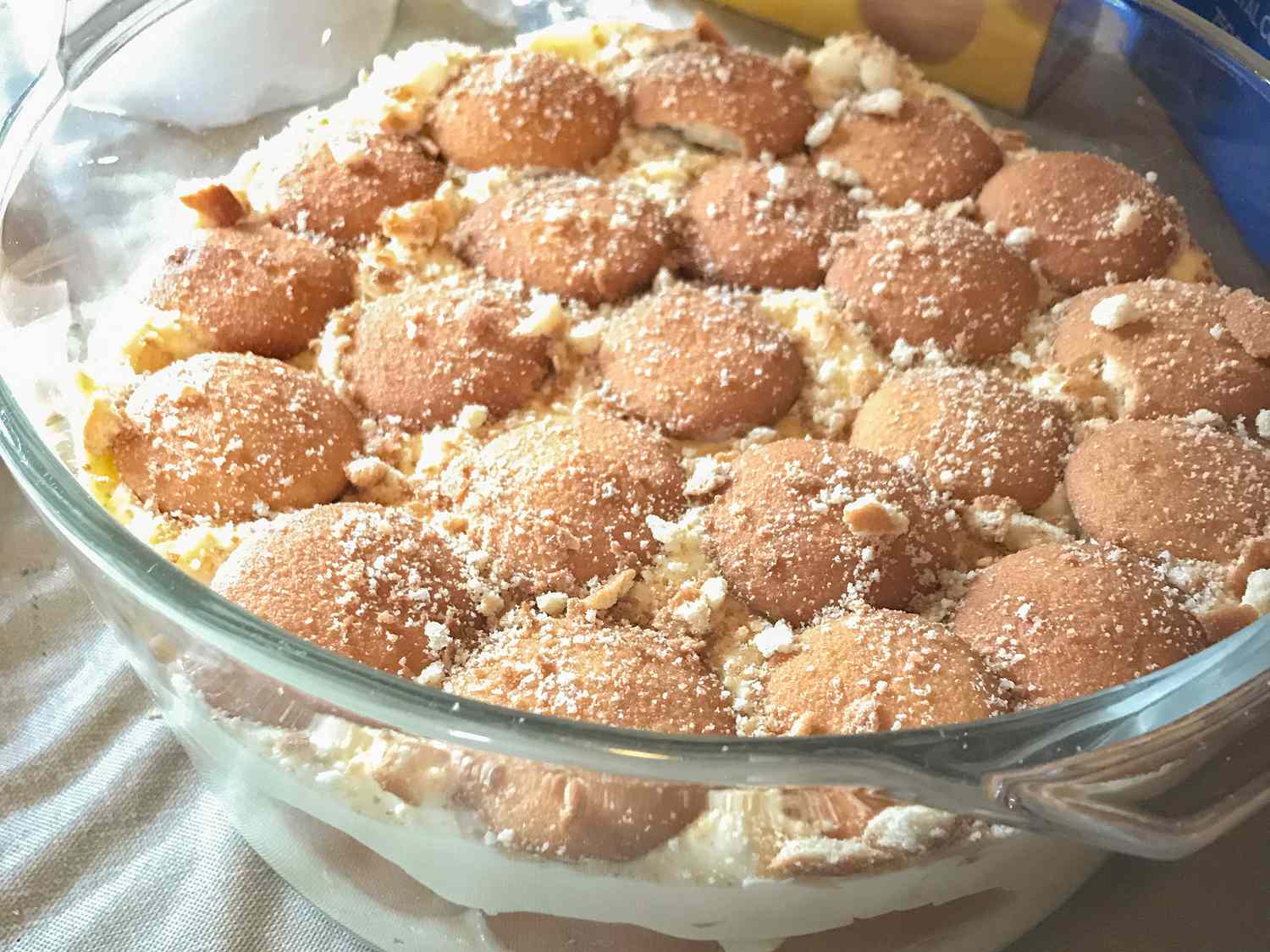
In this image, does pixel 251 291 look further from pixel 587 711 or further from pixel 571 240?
pixel 587 711

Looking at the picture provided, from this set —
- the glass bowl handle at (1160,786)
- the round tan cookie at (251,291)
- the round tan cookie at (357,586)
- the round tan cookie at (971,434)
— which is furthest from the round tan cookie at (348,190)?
the glass bowl handle at (1160,786)

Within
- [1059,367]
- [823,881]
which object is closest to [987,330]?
[1059,367]

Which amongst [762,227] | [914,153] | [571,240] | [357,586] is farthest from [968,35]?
[357,586]

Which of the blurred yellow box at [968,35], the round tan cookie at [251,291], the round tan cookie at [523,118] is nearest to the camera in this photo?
the round tan cookie at [251,291]

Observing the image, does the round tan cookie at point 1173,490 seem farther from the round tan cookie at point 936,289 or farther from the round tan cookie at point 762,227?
the round tan cookie at point 762,227

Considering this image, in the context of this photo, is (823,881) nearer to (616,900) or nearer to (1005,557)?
(616,900)

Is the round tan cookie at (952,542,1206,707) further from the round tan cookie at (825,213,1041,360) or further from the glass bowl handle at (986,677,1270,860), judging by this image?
the round tan cookie at (825,213,1041,360)
